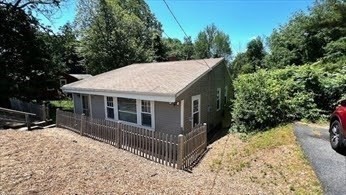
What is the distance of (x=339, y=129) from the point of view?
7414mm

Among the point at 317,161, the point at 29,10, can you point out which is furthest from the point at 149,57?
the point at 317,161

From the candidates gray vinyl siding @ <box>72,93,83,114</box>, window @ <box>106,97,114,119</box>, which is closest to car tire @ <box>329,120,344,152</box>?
window @ <box>106,97,114,119</box>

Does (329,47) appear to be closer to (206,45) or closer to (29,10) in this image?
(29,10)

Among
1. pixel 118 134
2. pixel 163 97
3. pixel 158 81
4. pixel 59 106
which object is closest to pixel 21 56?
pixel 59 106

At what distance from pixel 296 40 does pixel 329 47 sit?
4.67 meters

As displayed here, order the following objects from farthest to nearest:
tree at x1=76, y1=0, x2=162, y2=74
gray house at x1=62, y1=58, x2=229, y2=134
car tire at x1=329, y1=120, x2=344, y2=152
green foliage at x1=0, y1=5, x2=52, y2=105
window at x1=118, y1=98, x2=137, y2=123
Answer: tree at x1=76, y1=0, x2=162, y2=74 < green foliage at x1=0, y1=5, x2=52, y2=105 < window at x1=118, y1=98, x2=137, y2=123 < gray house at x1=62, y1=58, x2=229, y2=134 < car tire at x1=329, y1=120, x2=344, y2=152

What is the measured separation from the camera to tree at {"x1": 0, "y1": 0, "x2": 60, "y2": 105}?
74.7ft

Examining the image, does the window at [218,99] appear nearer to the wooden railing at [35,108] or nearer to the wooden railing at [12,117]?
the wooden railing at [35,108]

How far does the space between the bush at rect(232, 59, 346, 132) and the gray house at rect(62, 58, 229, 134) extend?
7.79 feet

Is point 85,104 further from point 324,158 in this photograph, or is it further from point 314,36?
point 314,36

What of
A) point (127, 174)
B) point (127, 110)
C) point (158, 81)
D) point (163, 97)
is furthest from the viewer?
point (127, 110)

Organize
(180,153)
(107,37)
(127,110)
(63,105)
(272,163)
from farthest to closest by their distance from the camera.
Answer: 1. (107,37)
2. (63,105)
3. (127,110)
4. (180,153)
5. (272,163)

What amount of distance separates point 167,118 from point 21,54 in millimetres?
17966

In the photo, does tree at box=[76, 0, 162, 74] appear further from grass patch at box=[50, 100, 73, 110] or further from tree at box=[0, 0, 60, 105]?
tree at box=[0, 0, 60, 105]
